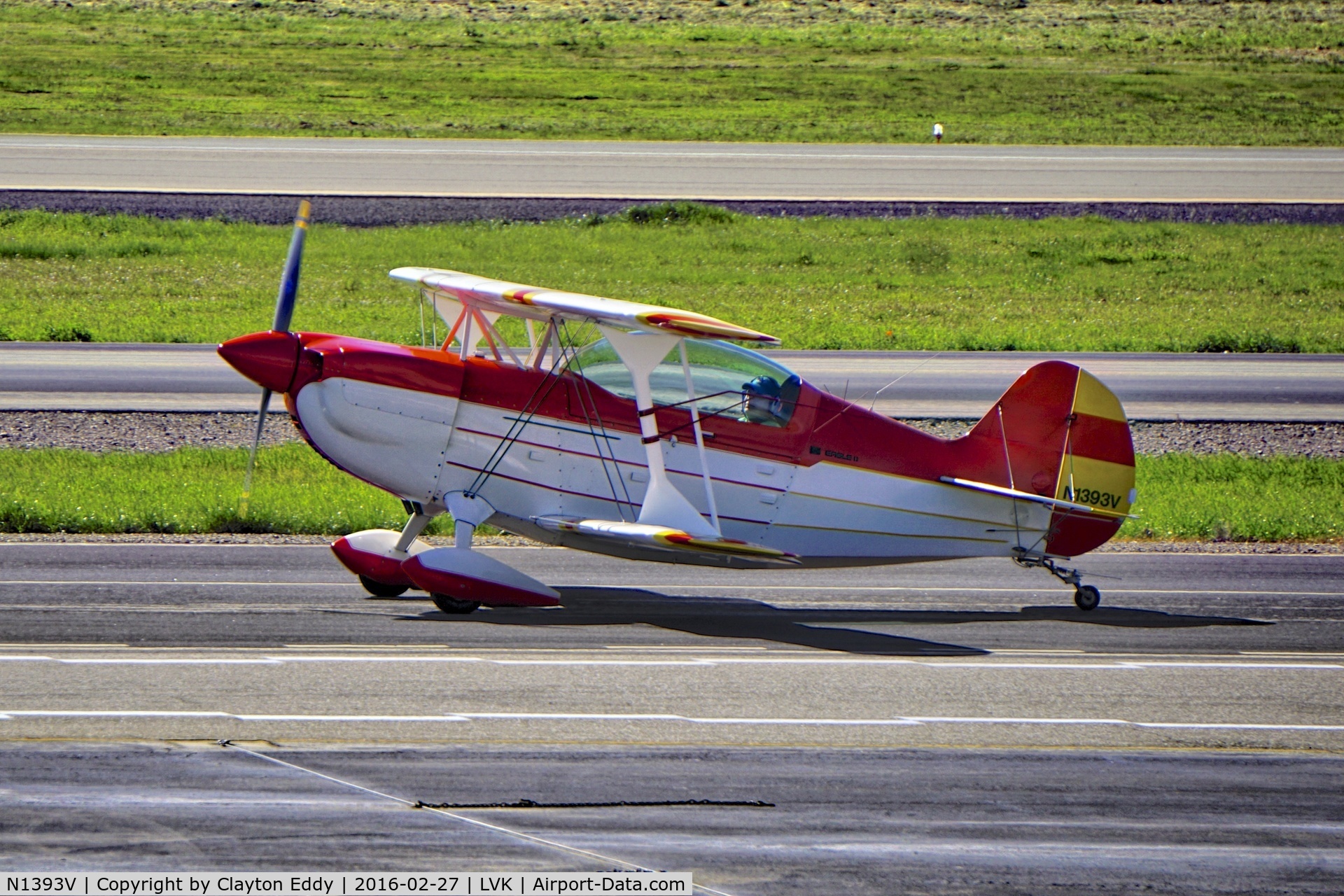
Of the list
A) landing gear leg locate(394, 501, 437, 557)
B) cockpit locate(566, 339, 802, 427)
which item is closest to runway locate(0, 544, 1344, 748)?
landing gear leg locate(394, 501, 437, 557)

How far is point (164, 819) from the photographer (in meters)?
7.74

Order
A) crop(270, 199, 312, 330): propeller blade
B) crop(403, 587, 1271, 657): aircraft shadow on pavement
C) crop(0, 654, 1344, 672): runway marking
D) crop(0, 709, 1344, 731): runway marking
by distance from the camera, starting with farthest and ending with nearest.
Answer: crop(270, 199, 312, 330): propeller blade, crop(403, 587, 1271, 657): aircraft shadow on pavement, crop(0, 654, 1344, 672): runway marking, crop(0, 709, 1344, 731): runway marking

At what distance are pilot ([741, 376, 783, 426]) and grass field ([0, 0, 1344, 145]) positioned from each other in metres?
39.3

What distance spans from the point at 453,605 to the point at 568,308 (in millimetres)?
2747

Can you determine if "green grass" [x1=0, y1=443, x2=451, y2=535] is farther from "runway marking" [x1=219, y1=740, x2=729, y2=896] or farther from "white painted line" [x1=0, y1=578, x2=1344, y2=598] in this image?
"runway marking" [x1=219, y1=740, x2=729, y2=896]

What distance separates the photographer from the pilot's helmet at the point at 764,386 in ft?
42.4

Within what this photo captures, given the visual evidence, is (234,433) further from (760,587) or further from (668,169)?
(668,169)

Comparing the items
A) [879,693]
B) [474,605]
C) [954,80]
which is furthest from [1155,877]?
[954,80]

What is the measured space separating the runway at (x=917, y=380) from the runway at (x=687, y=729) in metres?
8.83

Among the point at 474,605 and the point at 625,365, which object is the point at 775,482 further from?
the point at 474,605

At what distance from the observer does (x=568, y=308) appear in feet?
40.0

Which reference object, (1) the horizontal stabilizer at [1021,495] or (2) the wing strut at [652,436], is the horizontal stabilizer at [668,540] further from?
(1) the horizontal stabilizer at [1021,495]

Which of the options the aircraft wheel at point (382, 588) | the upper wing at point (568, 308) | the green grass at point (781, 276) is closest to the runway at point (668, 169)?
the green grass at point (781, 276)

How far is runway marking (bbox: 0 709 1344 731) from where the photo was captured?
9.35 meters
